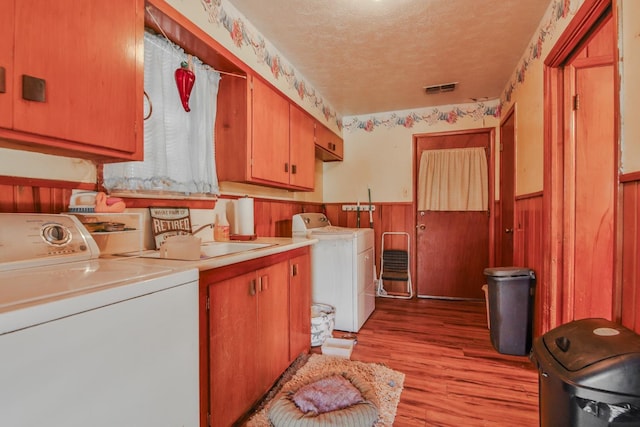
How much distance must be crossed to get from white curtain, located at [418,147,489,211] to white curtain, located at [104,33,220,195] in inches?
106

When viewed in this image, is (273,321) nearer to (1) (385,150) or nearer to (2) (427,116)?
(1) (385,150)

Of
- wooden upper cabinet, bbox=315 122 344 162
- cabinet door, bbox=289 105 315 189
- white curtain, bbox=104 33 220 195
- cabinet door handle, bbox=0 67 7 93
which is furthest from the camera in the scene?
wooden upper cabinet, bbox=315 122 344 162

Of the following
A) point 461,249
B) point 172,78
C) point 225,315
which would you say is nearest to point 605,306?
point 461,249

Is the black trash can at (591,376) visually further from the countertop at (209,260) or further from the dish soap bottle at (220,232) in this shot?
the dish soap bottle at (220,232)

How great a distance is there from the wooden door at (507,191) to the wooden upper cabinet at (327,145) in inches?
71.8

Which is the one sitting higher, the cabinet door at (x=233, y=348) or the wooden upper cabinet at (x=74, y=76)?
the wooden upper cabinet at (x=74, y=76)

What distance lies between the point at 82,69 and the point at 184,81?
2.40 feet

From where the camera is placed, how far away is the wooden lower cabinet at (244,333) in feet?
4.28

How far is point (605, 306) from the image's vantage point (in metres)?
1.91

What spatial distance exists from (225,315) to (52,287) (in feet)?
2.29

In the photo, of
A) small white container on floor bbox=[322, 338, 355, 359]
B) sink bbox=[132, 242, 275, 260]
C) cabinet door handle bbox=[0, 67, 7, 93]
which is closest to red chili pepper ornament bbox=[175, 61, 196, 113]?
sink bbox=[132, 242, 275, 260]

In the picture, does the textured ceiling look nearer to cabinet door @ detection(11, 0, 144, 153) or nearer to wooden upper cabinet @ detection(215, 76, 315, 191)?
wooden upper cabinet @ detection(215, 76, 315, 191)

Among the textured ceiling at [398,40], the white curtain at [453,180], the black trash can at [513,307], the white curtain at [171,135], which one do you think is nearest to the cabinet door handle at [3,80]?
the white curtain at [171,135]

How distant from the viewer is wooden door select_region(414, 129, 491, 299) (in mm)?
3779
